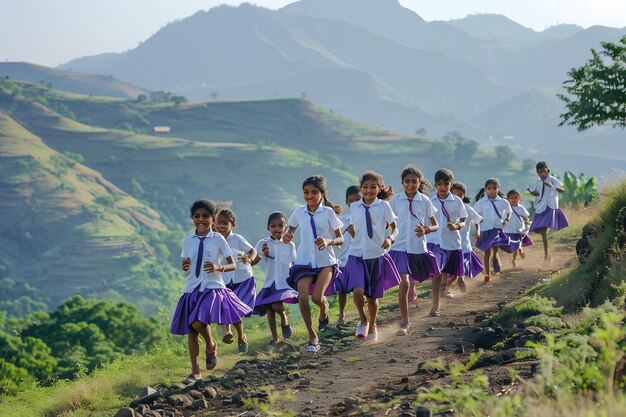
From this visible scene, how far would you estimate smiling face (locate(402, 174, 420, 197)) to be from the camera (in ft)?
33.1

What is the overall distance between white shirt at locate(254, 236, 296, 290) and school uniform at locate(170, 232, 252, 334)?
2010 millimetres

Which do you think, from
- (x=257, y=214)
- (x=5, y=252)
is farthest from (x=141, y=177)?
(x=5, y=252)

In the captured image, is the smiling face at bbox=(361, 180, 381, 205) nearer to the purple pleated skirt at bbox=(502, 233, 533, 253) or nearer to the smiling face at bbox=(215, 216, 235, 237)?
the smiling face at bbox=(215, 216, 235, 237)

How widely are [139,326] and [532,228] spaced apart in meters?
36.9

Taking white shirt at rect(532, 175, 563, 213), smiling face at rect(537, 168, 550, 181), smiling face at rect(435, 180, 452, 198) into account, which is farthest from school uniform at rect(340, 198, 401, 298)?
white shirt at rect(532, 175, 563, 213)

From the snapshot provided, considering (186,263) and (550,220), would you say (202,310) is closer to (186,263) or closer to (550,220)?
(186,263)

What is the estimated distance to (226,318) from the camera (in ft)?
26.9

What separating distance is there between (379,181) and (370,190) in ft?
0.57

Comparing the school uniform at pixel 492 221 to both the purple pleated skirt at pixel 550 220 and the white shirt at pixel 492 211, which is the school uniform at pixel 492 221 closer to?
the white shirt at pixel 492 211

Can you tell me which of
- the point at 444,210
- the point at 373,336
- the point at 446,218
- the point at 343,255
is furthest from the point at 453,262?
the point at 373,336

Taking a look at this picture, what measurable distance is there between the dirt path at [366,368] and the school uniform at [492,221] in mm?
2891

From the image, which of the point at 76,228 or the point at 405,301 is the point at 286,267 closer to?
the point at 405,301

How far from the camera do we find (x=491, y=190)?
49.1 feet

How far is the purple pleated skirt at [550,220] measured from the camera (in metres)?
16.7
